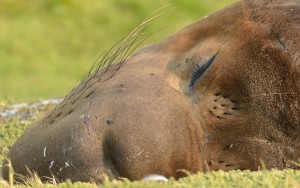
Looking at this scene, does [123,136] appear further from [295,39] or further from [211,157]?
[295,39]

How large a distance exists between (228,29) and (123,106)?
677 mm

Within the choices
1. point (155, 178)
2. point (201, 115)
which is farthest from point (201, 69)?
point (155, 178)

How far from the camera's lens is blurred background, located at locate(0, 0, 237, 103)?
60.1ft

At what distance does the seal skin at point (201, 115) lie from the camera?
3596mm

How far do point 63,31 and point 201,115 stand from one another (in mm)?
16763

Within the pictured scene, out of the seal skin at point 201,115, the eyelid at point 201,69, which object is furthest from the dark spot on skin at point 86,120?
the eyelid at point 201,69

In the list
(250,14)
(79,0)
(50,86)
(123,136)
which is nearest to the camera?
(123,136)

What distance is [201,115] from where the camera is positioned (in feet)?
12.2

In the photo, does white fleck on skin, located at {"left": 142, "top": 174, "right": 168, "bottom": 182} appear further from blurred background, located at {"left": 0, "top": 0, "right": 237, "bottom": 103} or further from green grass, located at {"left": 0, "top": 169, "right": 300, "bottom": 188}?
blurred background, located at {"left": 0, "top": 0, "right": 237, "bottom": 103}

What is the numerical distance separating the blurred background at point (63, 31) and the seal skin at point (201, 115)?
530 inches

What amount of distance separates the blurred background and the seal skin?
13.5 metres

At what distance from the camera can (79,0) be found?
70.2 ft

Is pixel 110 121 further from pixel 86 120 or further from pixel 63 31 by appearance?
pixel 63 31

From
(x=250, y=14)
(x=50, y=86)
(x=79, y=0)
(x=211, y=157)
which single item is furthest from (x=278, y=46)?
(x=79, y=0)
